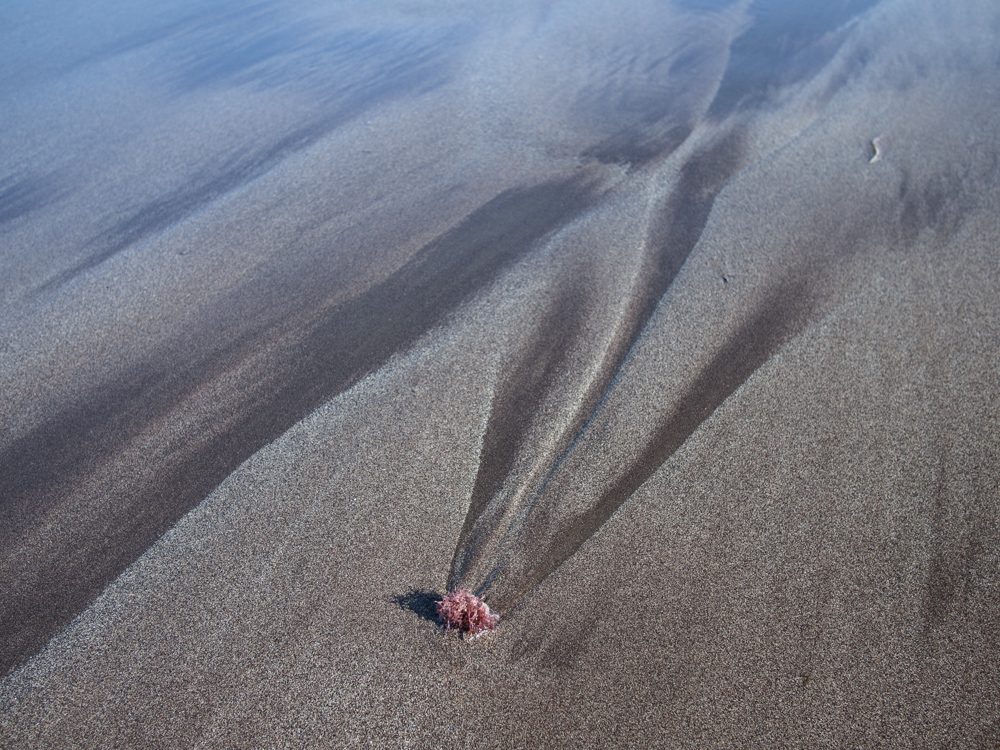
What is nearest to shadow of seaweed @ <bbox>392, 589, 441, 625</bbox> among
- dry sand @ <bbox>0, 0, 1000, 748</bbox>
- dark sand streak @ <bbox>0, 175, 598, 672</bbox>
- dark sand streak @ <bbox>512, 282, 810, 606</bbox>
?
dry sand @ <bbox>0, 0, 1000, 748</bbox>

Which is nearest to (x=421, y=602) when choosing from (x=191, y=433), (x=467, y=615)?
(x=467, y=615)

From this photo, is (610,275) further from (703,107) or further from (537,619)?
(703,107)

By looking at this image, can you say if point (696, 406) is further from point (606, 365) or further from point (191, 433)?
point (191, 433)

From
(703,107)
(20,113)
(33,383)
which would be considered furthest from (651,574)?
(20,113)

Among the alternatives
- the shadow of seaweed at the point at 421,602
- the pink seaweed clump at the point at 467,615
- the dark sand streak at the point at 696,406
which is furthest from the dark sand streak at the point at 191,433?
the dark sand streak at the point at 696,406

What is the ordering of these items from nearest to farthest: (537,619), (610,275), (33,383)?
Answer: (537,619) < (33,383) < (610,275)

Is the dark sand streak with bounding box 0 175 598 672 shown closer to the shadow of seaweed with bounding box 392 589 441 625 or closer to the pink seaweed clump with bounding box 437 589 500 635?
the shadow of seaweed with bounding box 392 589 441 625
